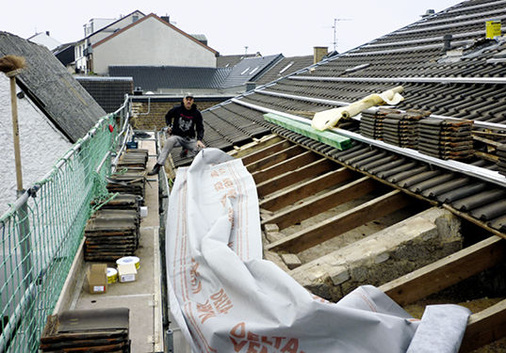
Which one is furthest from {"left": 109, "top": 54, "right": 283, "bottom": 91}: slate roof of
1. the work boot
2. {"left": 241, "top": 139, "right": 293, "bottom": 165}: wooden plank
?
{"left": 241, "top": 139, "right": 293, "bottom": 165}: wooden plank

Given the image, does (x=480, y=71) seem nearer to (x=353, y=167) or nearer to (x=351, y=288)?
(x=353, y=167)

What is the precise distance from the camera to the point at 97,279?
5023mm

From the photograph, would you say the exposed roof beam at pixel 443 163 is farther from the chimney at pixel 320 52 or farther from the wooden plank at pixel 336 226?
the chimney at pixel 320 52

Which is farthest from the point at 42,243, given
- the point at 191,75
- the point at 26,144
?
the point at 191,75

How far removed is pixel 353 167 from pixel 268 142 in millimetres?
3063

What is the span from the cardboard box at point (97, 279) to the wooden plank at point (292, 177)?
2.37 m

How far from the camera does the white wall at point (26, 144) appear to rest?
10.8m

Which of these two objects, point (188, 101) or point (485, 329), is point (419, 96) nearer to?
point (188, 101)

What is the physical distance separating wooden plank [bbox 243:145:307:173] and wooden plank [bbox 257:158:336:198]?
0.93m

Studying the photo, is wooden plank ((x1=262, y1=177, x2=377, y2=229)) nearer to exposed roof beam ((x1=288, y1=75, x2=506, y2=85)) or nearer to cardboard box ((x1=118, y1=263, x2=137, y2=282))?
cardboard box ((x1=118, y1=263, x2=137, y2=282))

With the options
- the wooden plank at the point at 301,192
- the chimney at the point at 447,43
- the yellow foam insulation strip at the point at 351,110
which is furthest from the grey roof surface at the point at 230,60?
the wooden plank at the point at 301,192

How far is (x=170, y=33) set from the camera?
41.6 metres

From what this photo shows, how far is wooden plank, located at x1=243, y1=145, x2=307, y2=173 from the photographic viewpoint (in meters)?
7.75

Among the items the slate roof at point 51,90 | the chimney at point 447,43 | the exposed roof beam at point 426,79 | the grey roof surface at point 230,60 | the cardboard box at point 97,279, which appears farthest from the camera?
the grey roof surface at point 230,60
